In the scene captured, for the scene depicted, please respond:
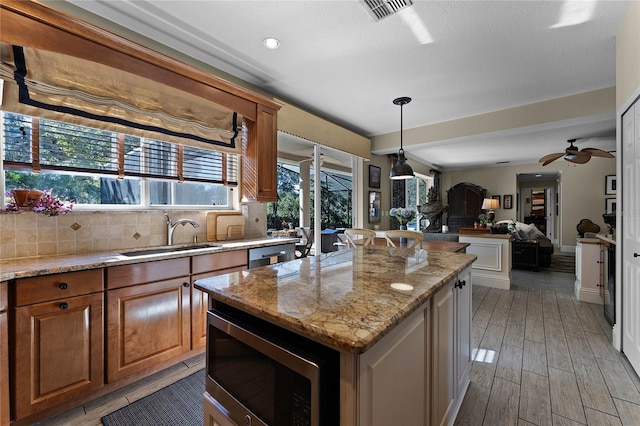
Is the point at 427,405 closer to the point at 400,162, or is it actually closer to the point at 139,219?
the point at 139,219

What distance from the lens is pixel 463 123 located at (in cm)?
416

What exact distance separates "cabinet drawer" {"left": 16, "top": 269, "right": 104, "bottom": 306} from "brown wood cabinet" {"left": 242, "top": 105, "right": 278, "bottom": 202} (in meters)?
1.53

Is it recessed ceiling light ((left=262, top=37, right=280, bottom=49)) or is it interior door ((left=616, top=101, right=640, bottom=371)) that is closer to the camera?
interior door ((left=616, top=101, right=640, bottom=371))

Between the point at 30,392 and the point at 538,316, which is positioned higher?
the point at 30,392

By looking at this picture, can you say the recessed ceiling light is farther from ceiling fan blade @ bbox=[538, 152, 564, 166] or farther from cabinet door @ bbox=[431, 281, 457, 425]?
ceiling fan blade @ bbox=[538, 152, 564, 166]

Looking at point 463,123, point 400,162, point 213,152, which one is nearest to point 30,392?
point 213,152

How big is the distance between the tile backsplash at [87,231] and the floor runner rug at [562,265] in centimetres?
661

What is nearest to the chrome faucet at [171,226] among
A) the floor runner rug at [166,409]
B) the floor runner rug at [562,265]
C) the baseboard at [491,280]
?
the floor runner rug at [166,409]

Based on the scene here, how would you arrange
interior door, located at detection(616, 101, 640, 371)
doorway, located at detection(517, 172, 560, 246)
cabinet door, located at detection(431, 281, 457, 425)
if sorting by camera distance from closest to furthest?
cabinet door, located at detection(431, 281, 457, 425) → interior door, located at detection(616, 101, 640, 371) → doorway, located at detection(517, 172, 560, 246)

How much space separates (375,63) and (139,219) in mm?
2585

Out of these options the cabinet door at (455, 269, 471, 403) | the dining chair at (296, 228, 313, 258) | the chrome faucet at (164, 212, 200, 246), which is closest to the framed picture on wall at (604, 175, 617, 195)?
the dining chair at (296, 228, 313, 258)

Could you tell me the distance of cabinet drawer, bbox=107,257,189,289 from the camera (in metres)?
1.79

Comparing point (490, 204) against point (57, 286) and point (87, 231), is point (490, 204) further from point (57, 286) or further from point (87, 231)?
point (57, 286)

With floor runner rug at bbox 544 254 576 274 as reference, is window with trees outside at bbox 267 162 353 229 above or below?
above
